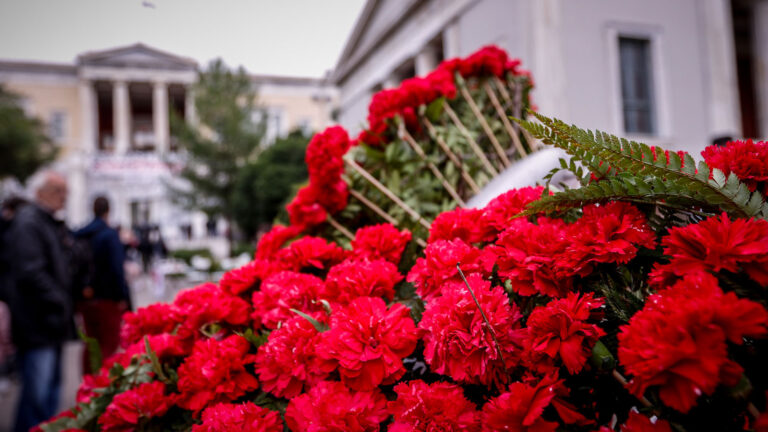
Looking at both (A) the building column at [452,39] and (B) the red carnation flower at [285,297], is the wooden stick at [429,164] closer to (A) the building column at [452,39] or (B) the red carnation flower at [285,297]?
(B) the red carnation flower at [285,297]

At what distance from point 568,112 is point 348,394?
833 cm

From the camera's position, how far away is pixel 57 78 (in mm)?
31531

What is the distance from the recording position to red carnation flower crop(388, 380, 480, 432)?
65cm

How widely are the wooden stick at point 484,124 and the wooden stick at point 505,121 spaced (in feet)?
0.18

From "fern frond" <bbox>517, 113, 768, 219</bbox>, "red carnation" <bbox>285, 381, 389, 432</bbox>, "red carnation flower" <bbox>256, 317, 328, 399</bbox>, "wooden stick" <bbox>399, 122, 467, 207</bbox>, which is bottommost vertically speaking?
"red carnation" <bbox>285, 381, 389, 432</bbox>

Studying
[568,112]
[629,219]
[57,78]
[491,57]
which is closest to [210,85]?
[568,112]

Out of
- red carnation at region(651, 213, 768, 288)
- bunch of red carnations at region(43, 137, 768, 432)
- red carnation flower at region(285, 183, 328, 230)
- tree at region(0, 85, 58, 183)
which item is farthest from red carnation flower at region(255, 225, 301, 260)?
tree at region(0, 85, 58, 183)

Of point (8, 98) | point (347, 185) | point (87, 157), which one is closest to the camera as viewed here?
point (347, 185)

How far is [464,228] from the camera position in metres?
0.92

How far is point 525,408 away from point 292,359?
421 millimetres

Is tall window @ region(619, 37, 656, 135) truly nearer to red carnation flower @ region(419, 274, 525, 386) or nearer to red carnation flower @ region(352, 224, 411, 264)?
red carnation flower @ region(352, 224, 411, 264)

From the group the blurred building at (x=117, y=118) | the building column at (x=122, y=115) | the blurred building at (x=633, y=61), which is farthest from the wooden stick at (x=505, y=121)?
the building column at (x=122, y=115)

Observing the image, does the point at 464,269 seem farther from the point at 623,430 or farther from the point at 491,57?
the point at 491,57

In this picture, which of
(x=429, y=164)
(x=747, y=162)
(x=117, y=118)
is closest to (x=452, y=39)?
(x=429, y=164)
